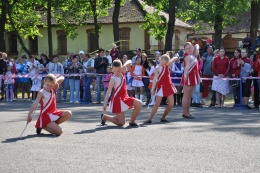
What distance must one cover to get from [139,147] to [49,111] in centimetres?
292

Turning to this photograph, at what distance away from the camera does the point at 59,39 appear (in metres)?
55.7

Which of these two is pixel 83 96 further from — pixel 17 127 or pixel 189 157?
pixel 189 157

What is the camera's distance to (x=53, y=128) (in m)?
11.8

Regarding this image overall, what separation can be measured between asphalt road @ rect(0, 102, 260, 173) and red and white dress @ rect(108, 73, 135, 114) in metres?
0.47

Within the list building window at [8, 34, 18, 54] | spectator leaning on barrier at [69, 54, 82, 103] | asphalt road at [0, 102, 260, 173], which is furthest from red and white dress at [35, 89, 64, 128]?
Result: building window at [8, 34, 18, 54]

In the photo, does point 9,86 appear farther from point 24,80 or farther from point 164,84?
point 164,84

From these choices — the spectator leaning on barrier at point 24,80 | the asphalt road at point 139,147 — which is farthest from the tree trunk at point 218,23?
the asphalt road at point 139,147

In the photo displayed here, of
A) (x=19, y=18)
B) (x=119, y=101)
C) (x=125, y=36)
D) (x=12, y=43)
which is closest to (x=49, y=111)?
(x=119, y=101)

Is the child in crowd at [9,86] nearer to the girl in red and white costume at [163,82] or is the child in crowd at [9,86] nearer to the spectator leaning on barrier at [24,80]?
the spectator leaning on barrier at [24,80]

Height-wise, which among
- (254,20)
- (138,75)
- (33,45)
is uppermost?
(254,20)

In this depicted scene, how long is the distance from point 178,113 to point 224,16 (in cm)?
2384

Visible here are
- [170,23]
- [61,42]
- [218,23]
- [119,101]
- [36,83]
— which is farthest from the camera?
[61,42]

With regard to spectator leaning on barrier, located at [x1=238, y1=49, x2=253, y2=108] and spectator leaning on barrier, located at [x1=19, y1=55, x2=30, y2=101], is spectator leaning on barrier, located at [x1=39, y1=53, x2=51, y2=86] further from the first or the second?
spectator leaning on barrier, located at [x1=238, y1=49, x2=253, y2=108]

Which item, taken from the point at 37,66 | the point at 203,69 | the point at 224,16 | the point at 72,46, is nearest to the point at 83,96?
the point at 37,66
